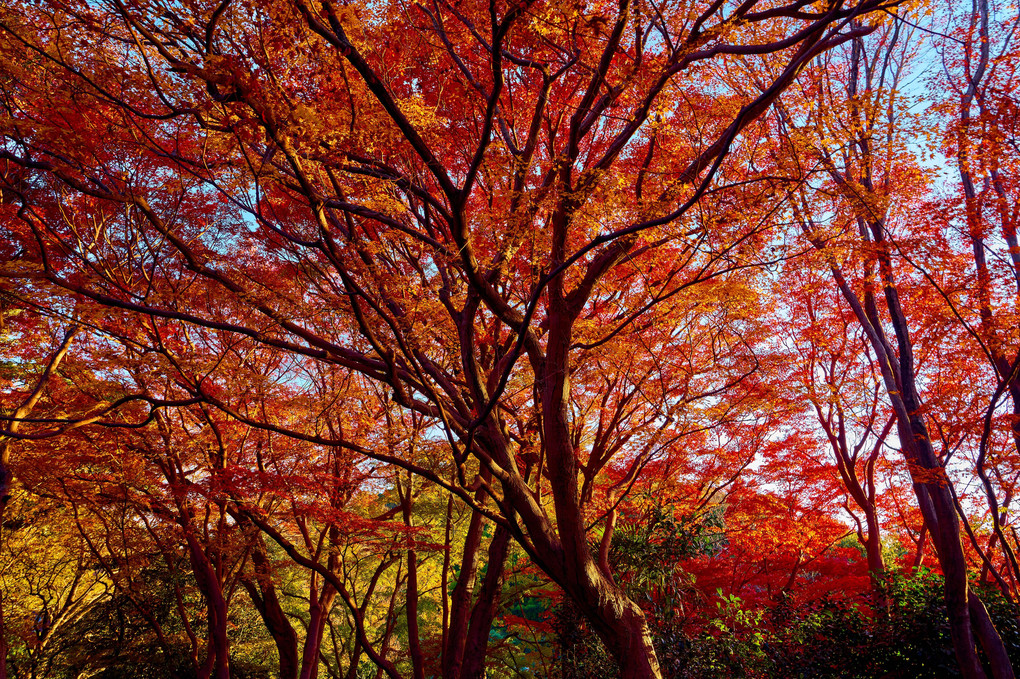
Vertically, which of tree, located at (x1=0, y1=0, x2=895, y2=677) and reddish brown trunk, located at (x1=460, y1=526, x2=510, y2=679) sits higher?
tree, located at (x1=0, y1=0, x2=895, y2=677)

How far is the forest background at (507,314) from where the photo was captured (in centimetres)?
397

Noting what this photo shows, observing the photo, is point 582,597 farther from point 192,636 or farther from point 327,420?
point 192,636

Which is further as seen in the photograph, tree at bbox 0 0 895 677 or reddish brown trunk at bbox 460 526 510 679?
reddish brown trunk at bbox 460 526 510 679

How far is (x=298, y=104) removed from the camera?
11.8ft

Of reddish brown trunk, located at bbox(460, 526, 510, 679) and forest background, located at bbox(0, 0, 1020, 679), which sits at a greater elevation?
forest background, located at bbox(0, 0, 1020, 679)

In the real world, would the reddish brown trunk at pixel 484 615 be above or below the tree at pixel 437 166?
below

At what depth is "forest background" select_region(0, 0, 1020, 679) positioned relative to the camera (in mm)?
3969

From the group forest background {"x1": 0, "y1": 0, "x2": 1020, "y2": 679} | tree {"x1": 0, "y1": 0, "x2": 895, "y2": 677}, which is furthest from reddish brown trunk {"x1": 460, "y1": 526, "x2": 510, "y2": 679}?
tree {"x1": 0, "y1": 0, "x2": 895, "y2": 677}

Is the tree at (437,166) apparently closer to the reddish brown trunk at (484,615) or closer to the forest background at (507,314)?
the forest background at (507,314)

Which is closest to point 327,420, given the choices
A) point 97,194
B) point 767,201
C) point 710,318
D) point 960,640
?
point 97,194

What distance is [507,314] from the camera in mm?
4414

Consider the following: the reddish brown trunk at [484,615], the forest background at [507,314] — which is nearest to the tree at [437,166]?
the forest background at [507,314]

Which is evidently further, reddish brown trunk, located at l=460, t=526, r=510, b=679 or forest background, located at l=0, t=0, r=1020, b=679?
reddish brown trunk, located at l=460, t=526, r=510, b=679

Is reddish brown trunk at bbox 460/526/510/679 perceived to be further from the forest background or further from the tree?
the tree
